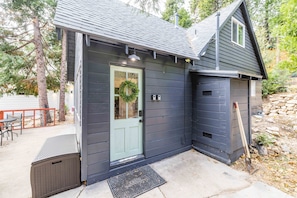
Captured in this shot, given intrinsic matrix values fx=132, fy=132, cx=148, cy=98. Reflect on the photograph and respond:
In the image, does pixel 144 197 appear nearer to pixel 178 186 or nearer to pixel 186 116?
pixel 178 186

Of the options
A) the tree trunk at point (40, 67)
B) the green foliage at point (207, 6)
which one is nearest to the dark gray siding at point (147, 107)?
the tree trunk at point (40, 67)

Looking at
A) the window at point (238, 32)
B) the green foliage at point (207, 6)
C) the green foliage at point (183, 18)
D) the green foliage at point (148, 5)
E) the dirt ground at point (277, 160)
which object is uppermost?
the green foliage at point (207, 6)

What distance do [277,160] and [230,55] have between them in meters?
4.70

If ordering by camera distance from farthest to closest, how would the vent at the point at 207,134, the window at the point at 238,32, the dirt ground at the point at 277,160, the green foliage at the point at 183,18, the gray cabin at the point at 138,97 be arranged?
the green foliage at the point at 183,18 < the window at the point at 238,32 < the vent at the point at 207,134 < the dirt ground at the point at 277,160 < the gray cabin at the point at 138,97

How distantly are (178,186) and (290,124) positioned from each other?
716cm

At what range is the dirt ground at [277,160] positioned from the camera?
291 centimetres

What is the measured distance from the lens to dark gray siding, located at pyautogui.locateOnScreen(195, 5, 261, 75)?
550 cm

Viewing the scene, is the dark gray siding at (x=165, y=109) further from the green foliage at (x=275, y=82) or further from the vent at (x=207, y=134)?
the green foliage at (x=275, y=82)

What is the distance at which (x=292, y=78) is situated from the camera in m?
9.51

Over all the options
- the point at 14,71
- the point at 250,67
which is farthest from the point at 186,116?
the point at 14,71

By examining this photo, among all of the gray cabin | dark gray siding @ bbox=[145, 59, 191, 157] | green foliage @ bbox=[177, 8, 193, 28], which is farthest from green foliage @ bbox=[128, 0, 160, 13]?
green foliage @ bbox=[177, 8, 193, 28]

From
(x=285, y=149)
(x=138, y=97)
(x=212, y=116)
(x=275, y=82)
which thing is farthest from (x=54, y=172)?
(x=275, y=82)

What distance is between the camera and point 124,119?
3291 mm

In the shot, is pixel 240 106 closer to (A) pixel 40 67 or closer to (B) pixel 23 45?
(A) pixel 40 67
